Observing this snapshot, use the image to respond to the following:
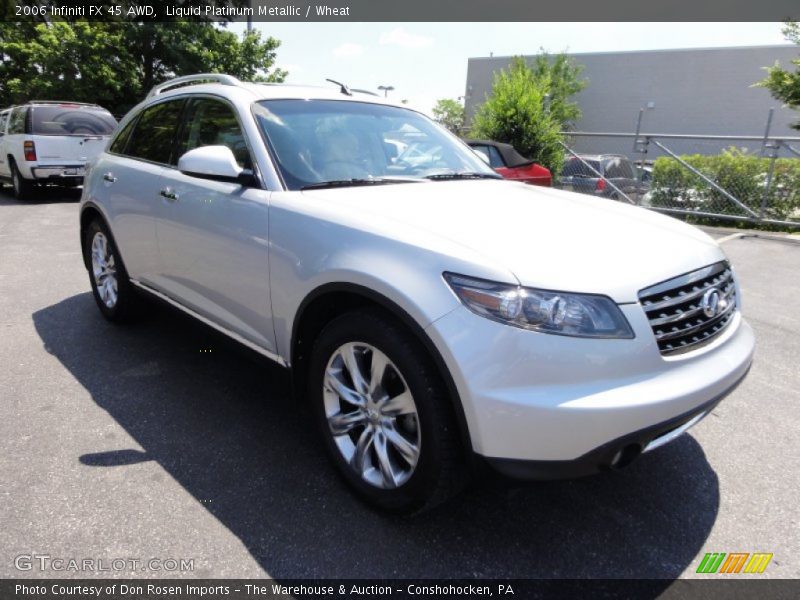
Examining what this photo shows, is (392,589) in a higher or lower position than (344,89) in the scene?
lower

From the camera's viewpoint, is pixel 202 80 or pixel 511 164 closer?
pixel 202 80

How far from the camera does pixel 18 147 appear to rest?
1176 cm

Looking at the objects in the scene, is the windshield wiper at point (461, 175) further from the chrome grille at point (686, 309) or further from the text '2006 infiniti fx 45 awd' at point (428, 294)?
the chrome grille at point (686, 309)

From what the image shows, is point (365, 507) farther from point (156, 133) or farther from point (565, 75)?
point (565, 75)

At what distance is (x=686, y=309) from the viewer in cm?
211

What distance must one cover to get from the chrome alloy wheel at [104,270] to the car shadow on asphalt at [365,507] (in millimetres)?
1116

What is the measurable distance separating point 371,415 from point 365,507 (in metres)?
0.41

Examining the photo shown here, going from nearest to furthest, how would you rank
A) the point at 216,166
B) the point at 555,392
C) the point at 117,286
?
the point at 555,392, the point at 216,166, the point at 117,286

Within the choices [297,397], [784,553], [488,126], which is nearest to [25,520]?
[297,397]

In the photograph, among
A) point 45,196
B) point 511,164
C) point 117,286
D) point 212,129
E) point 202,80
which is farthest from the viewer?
point 45,196

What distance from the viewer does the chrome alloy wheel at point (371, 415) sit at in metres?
2.18

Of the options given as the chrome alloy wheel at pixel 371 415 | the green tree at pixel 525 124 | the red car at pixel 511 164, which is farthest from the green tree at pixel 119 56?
the chrome alloy wheel at pixel 371 415

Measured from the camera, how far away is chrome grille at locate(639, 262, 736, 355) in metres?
1.97

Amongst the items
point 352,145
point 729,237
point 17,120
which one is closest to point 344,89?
point 352,145
